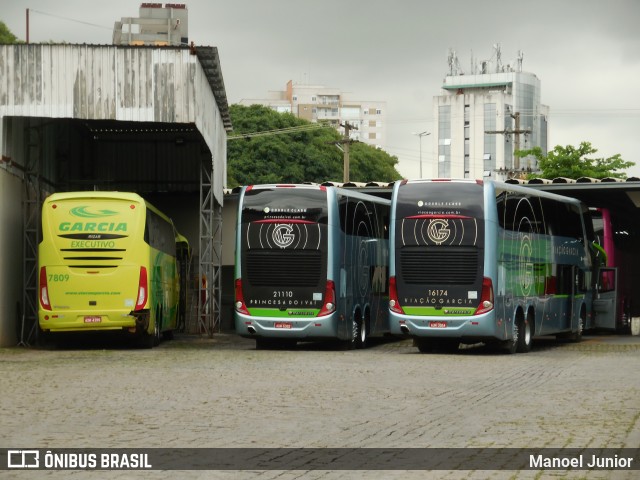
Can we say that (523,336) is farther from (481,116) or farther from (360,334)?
(481,116)

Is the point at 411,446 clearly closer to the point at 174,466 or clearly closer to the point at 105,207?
the point at 174,466

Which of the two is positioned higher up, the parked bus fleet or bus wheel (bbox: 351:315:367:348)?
the parked bus fleet

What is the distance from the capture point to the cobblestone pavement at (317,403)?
11.6 metres

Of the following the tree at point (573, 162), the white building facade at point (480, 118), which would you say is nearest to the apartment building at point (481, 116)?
the white building facade at point (480, 118)

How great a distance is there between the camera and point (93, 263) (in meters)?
28.5

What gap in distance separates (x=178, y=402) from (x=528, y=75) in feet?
564

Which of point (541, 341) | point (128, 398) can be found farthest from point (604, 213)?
point (128, 398)

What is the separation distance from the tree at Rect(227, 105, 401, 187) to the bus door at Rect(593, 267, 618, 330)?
53.4m

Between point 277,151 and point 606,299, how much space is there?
5863 cm

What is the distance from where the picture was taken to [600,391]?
1731 cm

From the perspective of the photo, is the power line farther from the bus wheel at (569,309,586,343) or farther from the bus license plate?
the bus license plate

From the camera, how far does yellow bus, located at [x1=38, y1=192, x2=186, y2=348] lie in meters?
28.3

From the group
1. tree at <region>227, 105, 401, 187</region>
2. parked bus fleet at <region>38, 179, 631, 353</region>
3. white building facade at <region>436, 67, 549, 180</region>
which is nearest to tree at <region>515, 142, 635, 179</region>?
tree at <region>227, 105, 401, 187</region>

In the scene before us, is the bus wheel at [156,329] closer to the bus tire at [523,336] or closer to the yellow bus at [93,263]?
the yellow bus at [93,263]
